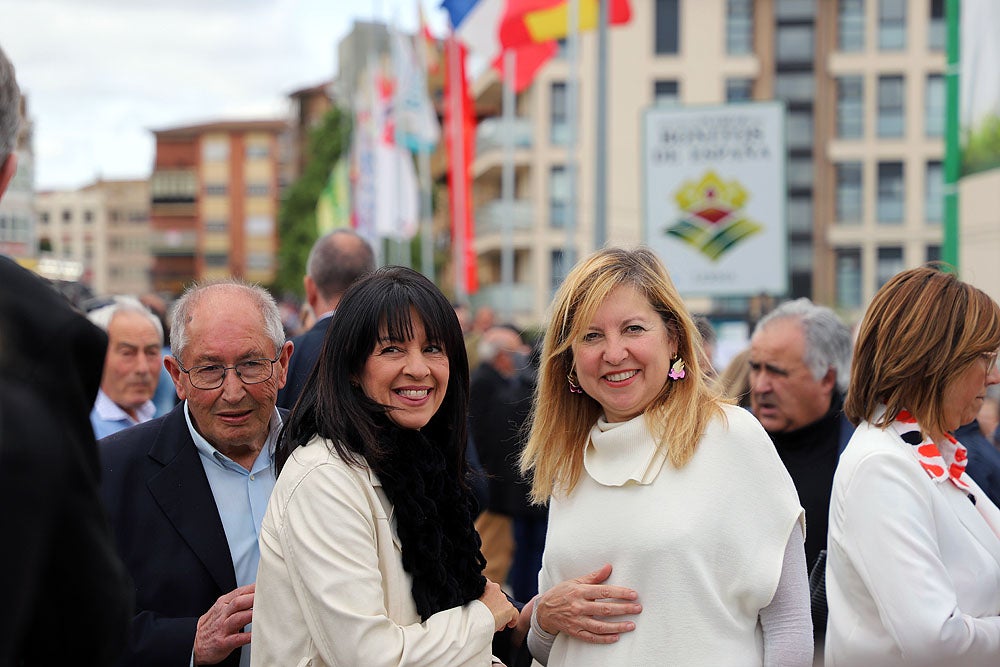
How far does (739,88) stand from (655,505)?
46.5 meters

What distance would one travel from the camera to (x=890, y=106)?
4731 centimetres

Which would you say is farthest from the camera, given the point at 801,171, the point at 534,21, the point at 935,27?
the point at 801,171

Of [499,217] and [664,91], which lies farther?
[499,217]

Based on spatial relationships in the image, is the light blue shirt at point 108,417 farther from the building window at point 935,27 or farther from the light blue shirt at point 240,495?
the building window at point 935,27

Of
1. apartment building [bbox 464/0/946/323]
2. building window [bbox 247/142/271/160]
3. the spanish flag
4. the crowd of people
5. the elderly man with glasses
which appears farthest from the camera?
building window [bbox 247/142/271/160]

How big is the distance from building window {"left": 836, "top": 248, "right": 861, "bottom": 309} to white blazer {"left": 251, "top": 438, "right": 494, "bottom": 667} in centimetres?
4685

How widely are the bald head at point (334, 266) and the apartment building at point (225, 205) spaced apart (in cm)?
12689

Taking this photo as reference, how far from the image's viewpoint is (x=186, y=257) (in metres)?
138

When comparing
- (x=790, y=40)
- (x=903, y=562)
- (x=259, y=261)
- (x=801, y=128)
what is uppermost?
(x=790, y=40)

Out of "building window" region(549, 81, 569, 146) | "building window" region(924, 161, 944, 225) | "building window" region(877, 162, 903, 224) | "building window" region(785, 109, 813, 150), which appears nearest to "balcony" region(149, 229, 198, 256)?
"building window" region(549, 81, 569, 146)

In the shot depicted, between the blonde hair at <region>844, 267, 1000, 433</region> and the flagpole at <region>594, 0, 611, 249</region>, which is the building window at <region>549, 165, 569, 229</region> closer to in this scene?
the flagpole at <region>594, 0, 611, 249</region>

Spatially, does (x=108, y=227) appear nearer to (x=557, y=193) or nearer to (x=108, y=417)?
(x=557, y=193)

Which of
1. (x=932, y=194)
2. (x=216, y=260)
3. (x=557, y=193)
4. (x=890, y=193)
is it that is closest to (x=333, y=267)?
(x=557, y=193)

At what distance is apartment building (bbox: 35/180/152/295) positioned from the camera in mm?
160500
